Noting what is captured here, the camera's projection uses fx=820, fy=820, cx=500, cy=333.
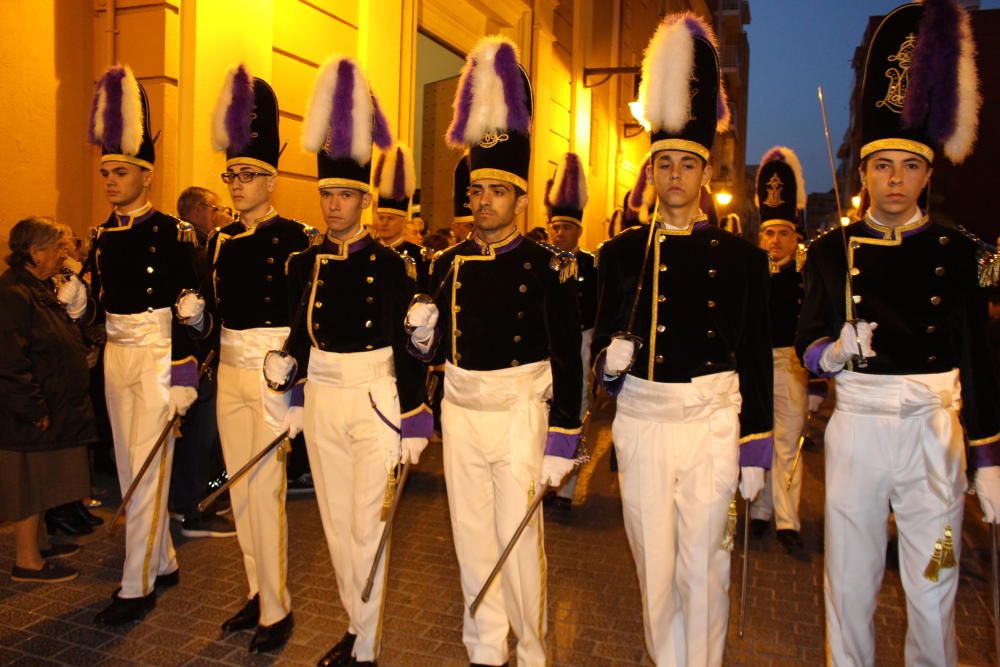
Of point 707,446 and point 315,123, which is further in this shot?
point 315,123

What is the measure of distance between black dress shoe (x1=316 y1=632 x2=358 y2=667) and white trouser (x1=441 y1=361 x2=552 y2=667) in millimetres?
643

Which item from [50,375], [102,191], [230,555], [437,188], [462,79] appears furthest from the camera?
[437,188]

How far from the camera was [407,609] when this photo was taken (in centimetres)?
489

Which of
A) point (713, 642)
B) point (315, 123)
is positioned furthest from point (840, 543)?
point (315, 123)

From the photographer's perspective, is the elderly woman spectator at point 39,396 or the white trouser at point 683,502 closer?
the white trouser at point 683,502

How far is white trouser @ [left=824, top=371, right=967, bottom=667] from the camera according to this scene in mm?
3316

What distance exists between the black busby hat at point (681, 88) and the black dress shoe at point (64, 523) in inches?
200

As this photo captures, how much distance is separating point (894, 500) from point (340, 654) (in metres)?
2.69

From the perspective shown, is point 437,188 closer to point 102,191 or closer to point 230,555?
point 102,191

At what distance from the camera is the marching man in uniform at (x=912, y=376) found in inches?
131

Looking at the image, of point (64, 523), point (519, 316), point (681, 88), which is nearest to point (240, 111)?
point (519, 316)

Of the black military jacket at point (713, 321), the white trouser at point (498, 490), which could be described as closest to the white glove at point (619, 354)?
the black military jacket at point (713, 321)

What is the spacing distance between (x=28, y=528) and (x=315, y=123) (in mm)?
3175

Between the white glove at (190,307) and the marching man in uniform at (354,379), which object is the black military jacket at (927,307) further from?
the white glove at (190,307)
